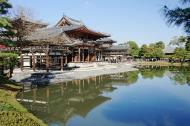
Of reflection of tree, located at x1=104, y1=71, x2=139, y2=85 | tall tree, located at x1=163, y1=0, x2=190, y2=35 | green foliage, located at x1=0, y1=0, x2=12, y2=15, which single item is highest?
green foliage, located at x1=0, y1=0, x2=12, y2=15

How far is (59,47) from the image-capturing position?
37688mm

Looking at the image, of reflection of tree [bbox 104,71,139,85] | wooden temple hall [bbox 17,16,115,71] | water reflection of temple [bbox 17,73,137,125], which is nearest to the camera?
water reflection of temple [bbox 17,73,137,125]

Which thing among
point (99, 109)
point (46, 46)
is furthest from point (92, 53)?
point (99, 109)

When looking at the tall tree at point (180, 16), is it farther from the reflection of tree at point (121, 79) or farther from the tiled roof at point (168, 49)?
the tiled roof at point (168, 49)

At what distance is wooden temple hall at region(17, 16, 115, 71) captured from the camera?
3569 centimetres

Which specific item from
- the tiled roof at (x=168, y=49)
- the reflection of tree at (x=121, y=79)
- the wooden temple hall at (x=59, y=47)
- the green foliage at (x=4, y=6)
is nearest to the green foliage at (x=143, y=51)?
the tiled roof at (x=168, y=49)

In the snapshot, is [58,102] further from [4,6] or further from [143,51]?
[143,51]

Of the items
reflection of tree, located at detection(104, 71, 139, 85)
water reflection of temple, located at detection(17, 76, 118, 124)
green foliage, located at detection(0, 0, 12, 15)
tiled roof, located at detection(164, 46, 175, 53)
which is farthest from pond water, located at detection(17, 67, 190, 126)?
tiled roof, located at detection(164, 46, 175, 53)

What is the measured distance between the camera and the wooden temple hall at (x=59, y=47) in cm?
3569

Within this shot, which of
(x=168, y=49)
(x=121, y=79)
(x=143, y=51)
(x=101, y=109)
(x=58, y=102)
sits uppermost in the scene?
(x=168, y=49)

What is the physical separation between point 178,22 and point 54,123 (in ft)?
27.6

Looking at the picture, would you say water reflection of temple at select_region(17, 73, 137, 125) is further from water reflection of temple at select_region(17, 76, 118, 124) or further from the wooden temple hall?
the wooden temple hall

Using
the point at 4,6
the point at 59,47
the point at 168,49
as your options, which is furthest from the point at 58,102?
the point at 168,49

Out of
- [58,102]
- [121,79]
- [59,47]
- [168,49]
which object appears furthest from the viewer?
[168,49]
